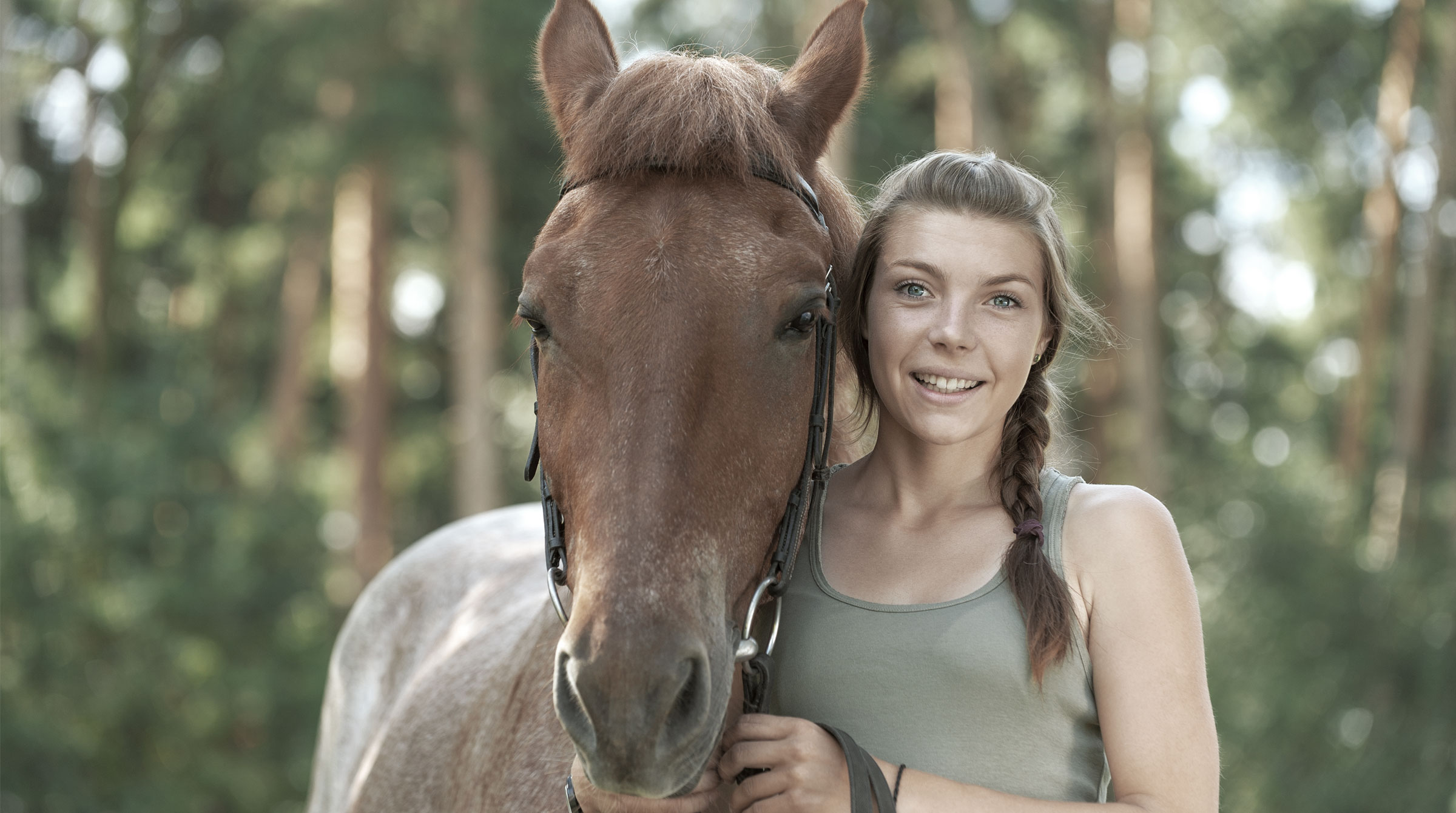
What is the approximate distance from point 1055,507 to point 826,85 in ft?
3.18

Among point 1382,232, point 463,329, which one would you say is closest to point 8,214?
point 463,329

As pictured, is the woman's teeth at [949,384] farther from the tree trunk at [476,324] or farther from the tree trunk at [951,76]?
the tree trunk at [476,324]

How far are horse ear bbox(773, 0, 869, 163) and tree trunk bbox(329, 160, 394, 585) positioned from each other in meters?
14.0

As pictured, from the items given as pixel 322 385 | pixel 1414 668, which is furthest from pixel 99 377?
pixel 1414 668

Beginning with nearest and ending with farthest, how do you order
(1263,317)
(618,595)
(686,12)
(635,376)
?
(618,595), (635,376), (686,12), (1263,317)

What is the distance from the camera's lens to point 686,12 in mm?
14812

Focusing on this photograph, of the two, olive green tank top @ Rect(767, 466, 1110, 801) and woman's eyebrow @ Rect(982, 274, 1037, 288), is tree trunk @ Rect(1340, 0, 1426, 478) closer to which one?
woman's eyebrow @ Rect(982, 274, 1037, 288)

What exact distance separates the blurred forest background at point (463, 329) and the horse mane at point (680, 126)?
6256 mm

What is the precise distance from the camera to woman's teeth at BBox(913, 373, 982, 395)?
2221mm

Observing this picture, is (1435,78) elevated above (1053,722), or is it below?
above

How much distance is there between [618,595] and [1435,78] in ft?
Result: 59.3

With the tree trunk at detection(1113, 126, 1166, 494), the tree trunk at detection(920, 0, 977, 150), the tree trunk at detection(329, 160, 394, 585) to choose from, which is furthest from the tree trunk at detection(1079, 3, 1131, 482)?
the tree trunk at detection(329, 160, 394, 585)

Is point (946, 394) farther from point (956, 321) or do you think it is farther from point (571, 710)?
point (571, 710)

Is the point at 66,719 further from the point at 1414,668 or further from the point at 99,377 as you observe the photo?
the point at 1414,668
